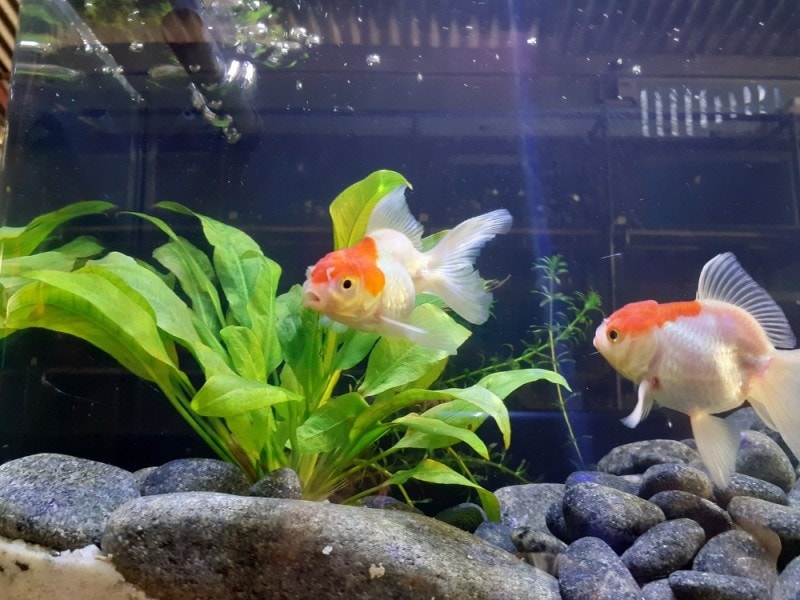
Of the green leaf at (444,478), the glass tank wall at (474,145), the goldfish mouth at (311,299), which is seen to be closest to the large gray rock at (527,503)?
the green leaf at (444,478)

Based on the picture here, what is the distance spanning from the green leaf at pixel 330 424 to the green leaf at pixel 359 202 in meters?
0.62

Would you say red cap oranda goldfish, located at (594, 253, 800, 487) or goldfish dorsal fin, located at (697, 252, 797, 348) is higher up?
goldfish dorsal fin, located at (697, 252, 797, 348)

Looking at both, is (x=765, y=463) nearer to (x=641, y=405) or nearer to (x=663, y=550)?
(x=663, y=550)

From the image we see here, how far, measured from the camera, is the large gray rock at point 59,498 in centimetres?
165

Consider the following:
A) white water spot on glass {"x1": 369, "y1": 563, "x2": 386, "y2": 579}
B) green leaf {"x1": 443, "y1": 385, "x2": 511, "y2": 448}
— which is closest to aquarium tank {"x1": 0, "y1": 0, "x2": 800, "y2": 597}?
green leaf {"x1": 443, "y1": 385, "x2": 511, "y2": 448}

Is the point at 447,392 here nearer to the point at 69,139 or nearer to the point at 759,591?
the point at 759,591

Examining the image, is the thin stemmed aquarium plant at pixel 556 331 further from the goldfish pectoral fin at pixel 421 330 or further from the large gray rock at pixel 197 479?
the goldfish pectoral fin at pixel 421 330

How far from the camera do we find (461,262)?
1498mm

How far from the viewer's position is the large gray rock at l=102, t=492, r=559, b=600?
1475mm

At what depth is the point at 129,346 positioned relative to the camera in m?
2.10

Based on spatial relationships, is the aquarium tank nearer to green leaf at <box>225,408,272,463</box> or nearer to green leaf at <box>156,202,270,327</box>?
green leaf at <box>156,202,270,327</box>

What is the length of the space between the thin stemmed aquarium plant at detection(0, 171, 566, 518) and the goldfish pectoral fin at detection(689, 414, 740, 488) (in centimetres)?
48

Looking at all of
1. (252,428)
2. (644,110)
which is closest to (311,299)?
(252,428)

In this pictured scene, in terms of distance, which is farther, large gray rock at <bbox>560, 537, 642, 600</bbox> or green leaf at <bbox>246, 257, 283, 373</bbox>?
green leaf at <bbox>246, 257, 283, 373</bbox>
